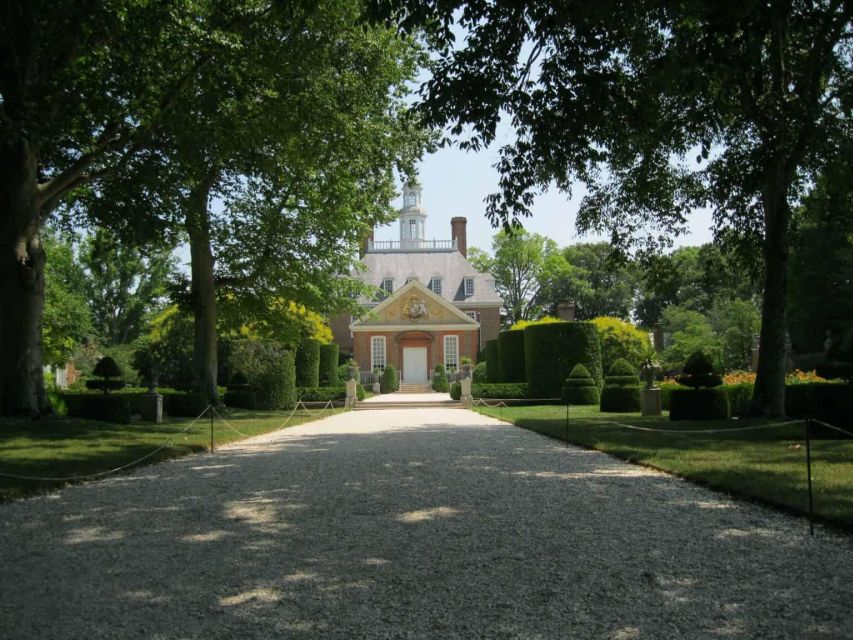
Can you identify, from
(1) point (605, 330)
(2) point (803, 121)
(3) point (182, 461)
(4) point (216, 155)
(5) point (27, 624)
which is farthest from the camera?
(1) point (605, 330)

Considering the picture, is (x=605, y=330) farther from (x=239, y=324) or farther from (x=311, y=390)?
(x=239, y=324)

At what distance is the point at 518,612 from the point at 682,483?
499cm

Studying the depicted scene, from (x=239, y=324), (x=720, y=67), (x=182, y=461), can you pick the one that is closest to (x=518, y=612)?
(x=720, y=67)

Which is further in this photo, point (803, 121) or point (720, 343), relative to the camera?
point (720, 343)

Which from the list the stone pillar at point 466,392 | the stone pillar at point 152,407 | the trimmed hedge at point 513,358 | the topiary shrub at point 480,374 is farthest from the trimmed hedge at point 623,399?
the topiary shrub at point 480,374

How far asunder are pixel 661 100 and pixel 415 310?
3412 cm

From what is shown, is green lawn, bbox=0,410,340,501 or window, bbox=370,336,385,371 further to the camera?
window, bbox=370,336,385,371

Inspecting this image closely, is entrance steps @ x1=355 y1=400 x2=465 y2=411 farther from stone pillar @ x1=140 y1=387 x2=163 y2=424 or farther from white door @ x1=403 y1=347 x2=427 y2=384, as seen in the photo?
white door @ x1=403 y1=347 x2=427 y2=384

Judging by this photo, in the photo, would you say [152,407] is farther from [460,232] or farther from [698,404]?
[460,232]

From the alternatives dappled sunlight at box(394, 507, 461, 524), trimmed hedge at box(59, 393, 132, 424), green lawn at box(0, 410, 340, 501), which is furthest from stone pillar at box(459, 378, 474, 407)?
dappled sunlight at box(394, 507, 461, 524)

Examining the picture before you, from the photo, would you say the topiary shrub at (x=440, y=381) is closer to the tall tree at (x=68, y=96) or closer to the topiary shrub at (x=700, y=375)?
the topiary shrub at (x=700, y=375)

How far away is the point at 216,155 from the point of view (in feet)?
49.1

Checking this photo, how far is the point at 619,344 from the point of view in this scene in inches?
1423

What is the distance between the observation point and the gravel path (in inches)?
142
